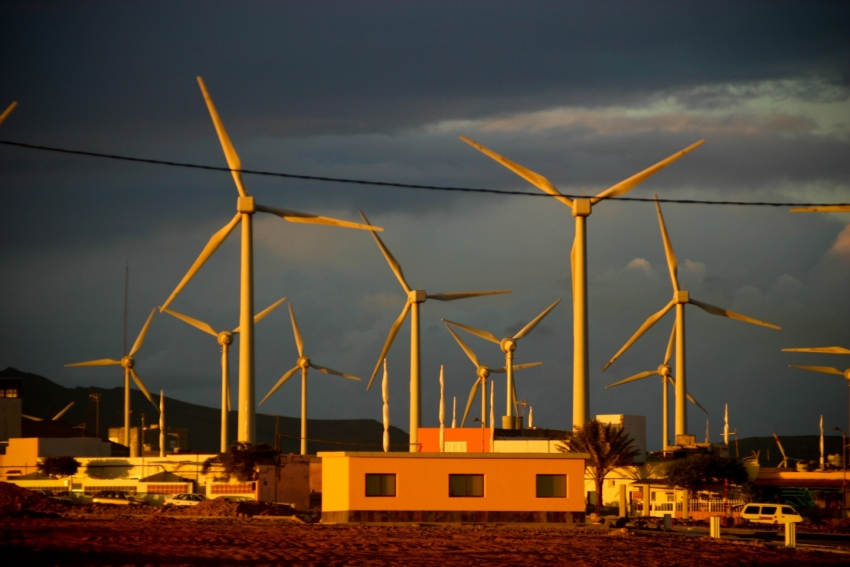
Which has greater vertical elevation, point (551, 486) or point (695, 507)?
point (551, 486)

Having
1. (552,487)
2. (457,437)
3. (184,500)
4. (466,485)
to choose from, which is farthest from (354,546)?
(457,437)

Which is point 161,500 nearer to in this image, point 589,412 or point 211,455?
point 211,455

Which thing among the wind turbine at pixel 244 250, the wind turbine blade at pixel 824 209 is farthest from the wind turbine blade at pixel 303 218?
the wind turbine blade at pixel 824 209

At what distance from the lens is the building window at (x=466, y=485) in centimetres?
6000

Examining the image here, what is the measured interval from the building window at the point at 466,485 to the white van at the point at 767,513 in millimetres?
18015

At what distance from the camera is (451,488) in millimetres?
59938

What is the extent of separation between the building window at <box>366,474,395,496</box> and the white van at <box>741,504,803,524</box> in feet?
74.2

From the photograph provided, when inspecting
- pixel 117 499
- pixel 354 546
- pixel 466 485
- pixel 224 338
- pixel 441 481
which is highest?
pixel 224 338

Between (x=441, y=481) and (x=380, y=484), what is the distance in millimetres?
3183

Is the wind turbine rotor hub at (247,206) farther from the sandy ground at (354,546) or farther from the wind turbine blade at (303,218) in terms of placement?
the sandy ground at (354,546)

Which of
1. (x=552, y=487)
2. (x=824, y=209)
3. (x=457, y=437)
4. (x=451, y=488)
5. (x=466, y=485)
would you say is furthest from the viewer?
(x=457, y=437)

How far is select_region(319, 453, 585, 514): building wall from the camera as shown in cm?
5894

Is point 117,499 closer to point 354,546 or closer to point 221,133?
point 221,133

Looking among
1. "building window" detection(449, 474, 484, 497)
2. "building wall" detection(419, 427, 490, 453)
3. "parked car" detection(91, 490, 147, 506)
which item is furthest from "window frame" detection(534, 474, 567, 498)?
"building wall" detection(419, 427, 490, 453)
